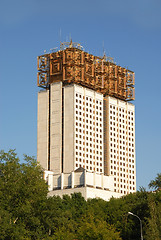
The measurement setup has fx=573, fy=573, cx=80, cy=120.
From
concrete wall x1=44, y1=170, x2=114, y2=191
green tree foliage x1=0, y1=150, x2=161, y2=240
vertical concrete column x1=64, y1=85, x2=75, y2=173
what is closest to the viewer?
green tree foliage x1=0, y1=150, x2=161, y2=240

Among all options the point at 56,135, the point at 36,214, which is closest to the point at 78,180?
the point at 56,135

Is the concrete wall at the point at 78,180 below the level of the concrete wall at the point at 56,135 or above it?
below

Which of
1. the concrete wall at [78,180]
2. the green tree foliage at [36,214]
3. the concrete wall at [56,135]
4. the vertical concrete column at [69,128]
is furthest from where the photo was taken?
the concrete wall at [56,135]

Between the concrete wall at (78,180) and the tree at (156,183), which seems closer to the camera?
the tree at (156,183)

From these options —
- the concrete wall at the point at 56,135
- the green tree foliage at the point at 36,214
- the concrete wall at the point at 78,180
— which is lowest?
the green tree foliage at the point at 36,214

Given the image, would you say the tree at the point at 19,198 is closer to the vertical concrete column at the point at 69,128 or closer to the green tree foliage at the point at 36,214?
the green tree foliage at the point at 36,214

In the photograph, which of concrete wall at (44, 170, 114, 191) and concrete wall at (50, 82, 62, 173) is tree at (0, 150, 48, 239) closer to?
concrete wall at (44, 170, 114, 191)

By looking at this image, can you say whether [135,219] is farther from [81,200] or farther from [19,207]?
Answer: [81,200]

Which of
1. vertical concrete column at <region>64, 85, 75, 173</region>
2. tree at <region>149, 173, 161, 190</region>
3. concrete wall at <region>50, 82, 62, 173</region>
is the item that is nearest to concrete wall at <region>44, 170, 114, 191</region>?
concrete wall at <region>50, 82, 62, 173</region>

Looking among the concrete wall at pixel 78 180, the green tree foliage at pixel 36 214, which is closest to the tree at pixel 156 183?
the green tree foliage at pixel 36 214

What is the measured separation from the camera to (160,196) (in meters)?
108

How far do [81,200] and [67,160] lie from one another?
47943mm

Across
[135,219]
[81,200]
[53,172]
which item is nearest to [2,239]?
[135,219]

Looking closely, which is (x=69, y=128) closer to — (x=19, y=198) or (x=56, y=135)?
(x=56, y=135)
